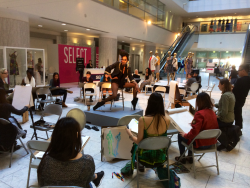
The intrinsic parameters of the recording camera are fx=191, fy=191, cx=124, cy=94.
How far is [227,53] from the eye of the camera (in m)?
27.8

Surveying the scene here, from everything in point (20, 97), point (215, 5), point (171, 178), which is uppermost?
point (215, 5)

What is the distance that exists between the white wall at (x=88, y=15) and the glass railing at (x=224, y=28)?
9.37 m

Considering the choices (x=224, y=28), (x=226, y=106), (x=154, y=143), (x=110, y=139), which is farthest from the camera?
(x=224, y=28)

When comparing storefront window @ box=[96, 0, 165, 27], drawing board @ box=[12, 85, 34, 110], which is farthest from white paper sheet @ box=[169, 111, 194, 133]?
storefront window @ box=[96, 0, 165, 27]

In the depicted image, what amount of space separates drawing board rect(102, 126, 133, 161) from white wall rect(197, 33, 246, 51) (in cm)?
2262

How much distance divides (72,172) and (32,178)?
5.85 ft

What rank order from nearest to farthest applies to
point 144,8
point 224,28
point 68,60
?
point 68,60
point 144,8
point 224,28

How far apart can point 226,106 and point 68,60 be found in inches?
465

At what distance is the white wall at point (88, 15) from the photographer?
825 cm

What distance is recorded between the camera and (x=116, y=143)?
3230 millimetres

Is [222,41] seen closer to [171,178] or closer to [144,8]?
[144,8]

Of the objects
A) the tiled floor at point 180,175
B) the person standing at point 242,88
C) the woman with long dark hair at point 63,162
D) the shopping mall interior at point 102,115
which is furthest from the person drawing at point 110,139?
the person standing at point 242,88

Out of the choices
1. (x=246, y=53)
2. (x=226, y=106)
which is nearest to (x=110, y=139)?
(x=226, y=106)

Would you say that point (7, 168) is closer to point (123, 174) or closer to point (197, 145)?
point (123, 174)
